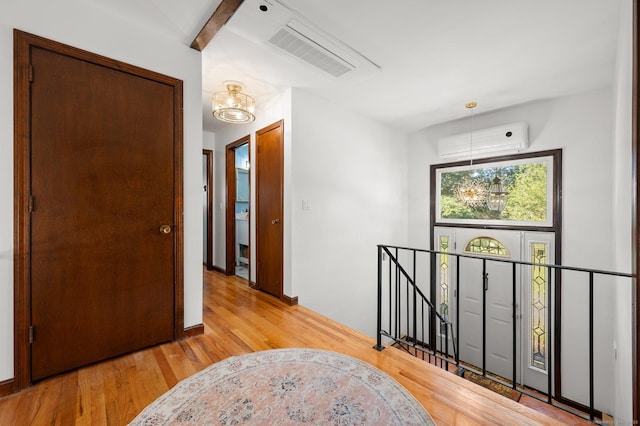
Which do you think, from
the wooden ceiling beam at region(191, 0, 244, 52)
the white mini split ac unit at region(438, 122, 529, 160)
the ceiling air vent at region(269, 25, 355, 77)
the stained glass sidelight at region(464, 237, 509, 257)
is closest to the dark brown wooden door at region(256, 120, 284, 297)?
the ceiling air vent at region(269, 25, 355, 77)

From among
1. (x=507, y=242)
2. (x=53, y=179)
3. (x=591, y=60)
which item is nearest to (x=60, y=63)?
(x=53, y=179)

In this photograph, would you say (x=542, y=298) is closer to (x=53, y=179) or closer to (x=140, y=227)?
(x=140, y=227)

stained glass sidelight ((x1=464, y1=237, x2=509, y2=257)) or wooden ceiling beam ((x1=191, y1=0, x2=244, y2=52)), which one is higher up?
wooden ceiling beam ((x1=191, y1=0, x2=244, y2=52))

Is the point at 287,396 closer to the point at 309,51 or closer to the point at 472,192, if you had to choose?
the point at 309,51

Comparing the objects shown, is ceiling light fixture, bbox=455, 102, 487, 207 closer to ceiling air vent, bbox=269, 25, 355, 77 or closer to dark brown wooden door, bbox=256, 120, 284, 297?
ceiling air vent, bbox=269, 25, 355, 77

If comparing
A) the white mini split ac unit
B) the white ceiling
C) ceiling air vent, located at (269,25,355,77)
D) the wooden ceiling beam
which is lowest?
the white mini split ac unit

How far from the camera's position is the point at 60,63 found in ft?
5.72

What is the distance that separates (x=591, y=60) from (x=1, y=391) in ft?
16.2

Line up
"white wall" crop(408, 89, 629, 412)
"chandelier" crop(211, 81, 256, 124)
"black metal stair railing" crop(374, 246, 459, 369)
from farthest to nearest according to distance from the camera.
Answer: "white wall" crop(408, 89, 629, 412) → "chandelier" crop(211, 81, 256, 124) → "black metal stair railing" crop(374, 246, 459, 369)

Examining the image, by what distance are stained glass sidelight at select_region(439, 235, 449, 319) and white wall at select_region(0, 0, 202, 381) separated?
11.8 feet

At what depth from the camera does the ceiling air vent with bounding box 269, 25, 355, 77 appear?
2104 mm

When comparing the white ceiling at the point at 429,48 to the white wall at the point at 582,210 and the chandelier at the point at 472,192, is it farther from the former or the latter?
the chandelier at the point at 472,192

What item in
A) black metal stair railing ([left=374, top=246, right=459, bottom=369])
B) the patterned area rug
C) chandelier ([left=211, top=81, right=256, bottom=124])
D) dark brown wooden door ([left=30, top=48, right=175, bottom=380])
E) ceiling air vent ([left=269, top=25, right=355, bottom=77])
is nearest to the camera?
the patterned area rug

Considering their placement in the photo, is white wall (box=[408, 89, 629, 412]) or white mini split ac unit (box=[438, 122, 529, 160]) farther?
white mini split ac unit (box=[438, 122, 529, 160])
